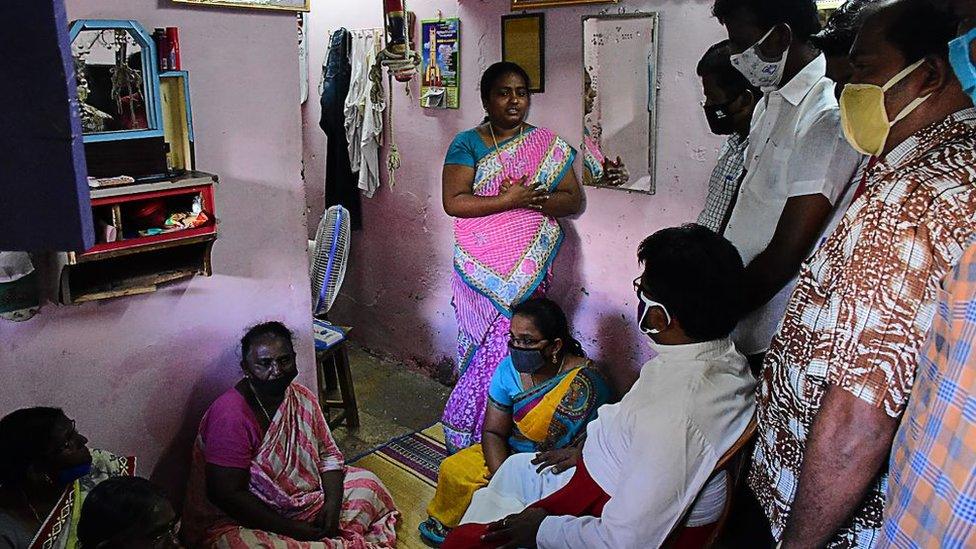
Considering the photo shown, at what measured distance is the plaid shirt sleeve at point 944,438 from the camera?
90cm

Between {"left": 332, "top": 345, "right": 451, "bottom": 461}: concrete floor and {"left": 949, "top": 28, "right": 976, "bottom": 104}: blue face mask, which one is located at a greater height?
{"left": 949, "top": 28, "right": 976, "bottom": 104}: blue face mask

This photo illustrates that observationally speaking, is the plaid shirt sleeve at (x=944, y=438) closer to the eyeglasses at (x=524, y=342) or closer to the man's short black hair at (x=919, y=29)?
the man's short black hair at (x=919, y=29)

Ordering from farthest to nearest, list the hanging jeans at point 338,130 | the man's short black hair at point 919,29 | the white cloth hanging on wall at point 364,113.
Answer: the hanging jeans at point 338,130 < the white cloth hanging on wall at point 364,113 < the man's short black hair at point 919,29

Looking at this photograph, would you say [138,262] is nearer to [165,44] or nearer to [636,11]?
[165,44]

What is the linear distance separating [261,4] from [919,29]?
183 cm

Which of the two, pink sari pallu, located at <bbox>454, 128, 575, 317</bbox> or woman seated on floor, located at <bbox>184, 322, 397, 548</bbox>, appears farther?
pink sari pallu, located at <bbox>454, 128, 575, 317</bbox>

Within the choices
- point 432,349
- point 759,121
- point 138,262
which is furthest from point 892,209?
point 432,349

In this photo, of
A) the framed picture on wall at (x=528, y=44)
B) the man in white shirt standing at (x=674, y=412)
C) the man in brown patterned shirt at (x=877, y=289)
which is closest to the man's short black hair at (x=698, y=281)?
the man in white shirt standing at (x=674, y=412)

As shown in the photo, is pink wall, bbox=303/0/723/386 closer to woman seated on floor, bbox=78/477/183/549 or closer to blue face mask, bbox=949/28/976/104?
blue face mask, bbox=949/28/976/104

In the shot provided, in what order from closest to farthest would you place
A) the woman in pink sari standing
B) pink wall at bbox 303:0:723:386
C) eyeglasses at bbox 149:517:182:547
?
eyeglasses at bbox 149:517:182:547 < pink wall at bbox 303:0:723:386 < the woman in pink sari standing

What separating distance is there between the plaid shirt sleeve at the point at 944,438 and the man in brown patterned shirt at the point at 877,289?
0.12 m

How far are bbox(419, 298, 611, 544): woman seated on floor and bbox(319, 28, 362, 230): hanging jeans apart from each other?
5.76 feet

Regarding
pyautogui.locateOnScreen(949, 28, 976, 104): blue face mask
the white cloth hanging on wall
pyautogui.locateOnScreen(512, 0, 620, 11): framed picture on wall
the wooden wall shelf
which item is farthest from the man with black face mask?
the white cloth hanging on wall

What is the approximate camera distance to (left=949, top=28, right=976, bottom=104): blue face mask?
1.06 m
